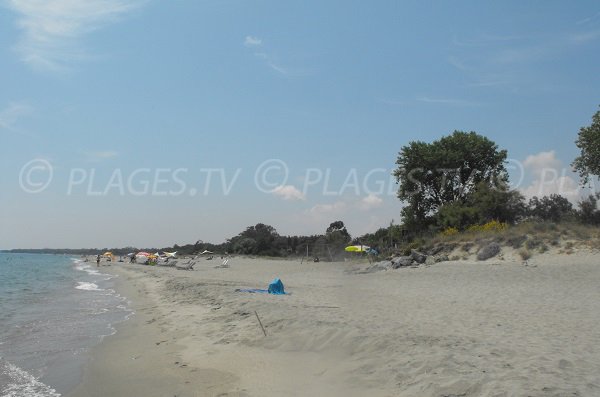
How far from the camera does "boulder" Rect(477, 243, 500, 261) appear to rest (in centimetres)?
2594

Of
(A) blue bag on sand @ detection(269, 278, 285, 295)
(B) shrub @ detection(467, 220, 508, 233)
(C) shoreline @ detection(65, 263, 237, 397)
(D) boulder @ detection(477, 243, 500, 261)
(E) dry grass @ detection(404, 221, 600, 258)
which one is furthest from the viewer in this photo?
(B) shrub @ detection(467, 220, 508, 233)

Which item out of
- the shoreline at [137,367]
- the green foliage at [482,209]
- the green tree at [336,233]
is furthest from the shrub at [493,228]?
the green tree at [336,233]

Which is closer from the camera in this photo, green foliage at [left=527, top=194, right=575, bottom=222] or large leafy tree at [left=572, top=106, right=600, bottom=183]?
large leafy tree at [left=572, top=106, right=600, bottom=183]

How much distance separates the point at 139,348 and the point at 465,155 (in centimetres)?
3917

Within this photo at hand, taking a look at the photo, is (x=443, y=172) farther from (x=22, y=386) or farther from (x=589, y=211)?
(x=22, y=386)

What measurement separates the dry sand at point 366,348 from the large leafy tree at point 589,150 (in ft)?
67.5

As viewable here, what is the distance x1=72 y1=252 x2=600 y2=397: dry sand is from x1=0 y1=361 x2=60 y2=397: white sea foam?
1.78 ft

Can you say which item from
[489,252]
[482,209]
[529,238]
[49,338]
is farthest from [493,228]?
[49,338]

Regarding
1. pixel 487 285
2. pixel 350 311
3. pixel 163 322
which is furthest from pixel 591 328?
pixel 163 322

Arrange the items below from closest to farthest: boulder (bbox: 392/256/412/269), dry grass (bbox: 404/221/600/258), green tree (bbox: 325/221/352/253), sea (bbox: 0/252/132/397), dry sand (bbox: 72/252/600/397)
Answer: dry sand (bbox: 72/252/600/397) → sea (bbox: 0/252/132/397) → dry grass (bbox: 404/221/600/258) → boulder (bbox: 392/256/412/269) → green tree (bbox: 325/221/352/253)

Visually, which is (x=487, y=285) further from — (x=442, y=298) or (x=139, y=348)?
(x=139, y=348)

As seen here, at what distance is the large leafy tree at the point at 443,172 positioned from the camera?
43.3m

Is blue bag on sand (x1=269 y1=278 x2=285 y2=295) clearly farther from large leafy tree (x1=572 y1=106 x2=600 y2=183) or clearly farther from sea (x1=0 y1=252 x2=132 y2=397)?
large leafy tree (x1=572 y1=106 x2=600 y2=183)

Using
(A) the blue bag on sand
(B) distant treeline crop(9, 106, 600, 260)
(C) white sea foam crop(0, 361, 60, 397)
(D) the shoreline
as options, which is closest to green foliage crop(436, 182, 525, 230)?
(B) distant treeline crop(9, 106, 600, 260)
